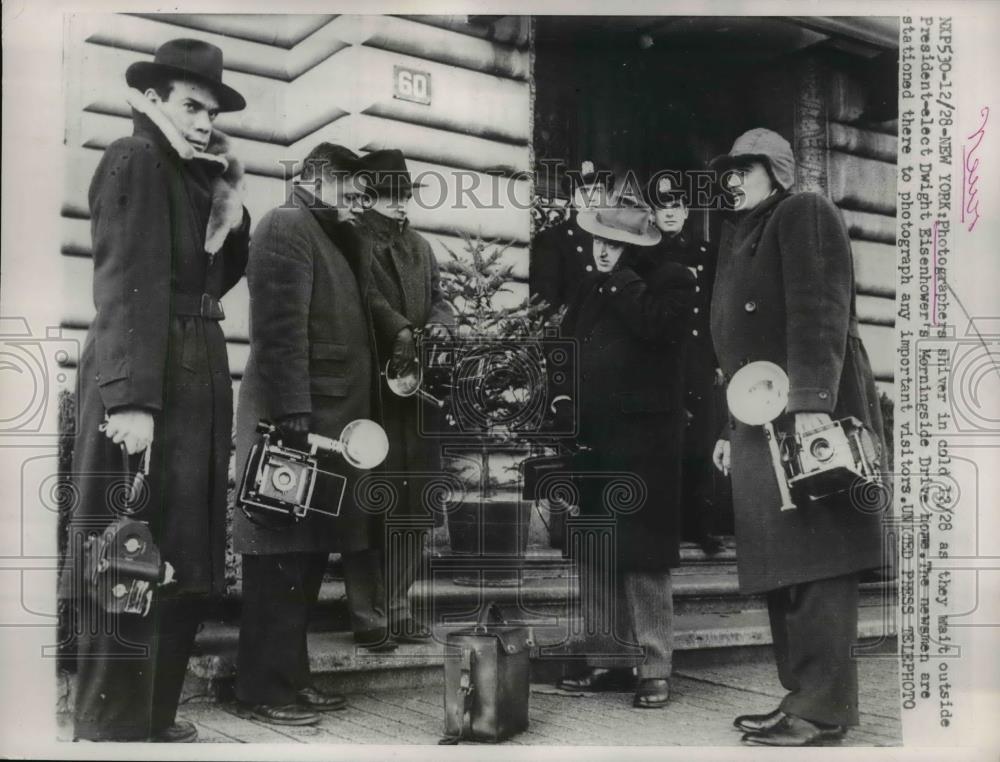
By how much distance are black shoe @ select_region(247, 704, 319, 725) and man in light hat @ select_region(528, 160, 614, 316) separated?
2.01 meters

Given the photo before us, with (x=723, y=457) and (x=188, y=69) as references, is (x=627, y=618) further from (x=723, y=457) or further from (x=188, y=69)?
(x=188, y=69)

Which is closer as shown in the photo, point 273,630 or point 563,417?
point 273,630

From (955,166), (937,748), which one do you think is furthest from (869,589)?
(955,166)

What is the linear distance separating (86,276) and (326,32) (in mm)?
1488

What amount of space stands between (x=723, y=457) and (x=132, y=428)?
2.50 meters

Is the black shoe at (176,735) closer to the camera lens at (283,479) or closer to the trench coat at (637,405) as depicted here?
the camera lens at (283,479)

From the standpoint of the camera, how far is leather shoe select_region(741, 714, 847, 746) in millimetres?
4840

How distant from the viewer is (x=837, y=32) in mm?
5184

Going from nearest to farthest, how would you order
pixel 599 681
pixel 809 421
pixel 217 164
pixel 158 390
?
pixel 158 390
pixel 809 421
pixel 217 164
pixel 599 681

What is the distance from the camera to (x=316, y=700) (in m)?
4.95

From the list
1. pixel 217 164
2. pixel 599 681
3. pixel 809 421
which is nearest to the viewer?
pixel 809 421

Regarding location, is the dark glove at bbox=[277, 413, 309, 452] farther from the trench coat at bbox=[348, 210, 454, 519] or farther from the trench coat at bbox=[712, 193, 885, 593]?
the trench coat at bbox=[712, 193, 885, 593]
